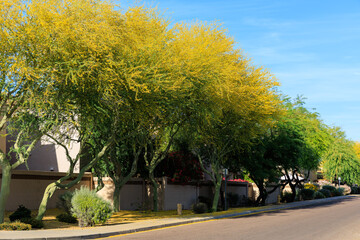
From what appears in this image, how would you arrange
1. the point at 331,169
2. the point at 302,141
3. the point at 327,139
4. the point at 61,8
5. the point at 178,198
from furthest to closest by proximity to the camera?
1. the point at 331,169
2. the point at 327,139
3. the point at 302,141
4. the point at 178,198
5. the point at 61,8

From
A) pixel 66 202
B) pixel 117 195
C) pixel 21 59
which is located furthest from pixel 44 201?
pixel 117 195

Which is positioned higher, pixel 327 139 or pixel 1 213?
pixel 327 139

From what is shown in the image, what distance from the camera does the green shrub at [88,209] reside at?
20.3m

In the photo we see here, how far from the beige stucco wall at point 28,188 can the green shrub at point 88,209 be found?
7708 millimetres

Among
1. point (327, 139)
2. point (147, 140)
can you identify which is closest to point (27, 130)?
point (147, 140)

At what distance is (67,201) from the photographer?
2381cm

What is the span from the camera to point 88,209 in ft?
66.8

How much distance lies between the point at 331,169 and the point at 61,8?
63.9m

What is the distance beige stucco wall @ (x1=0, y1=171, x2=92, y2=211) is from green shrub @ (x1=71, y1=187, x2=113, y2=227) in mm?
7708

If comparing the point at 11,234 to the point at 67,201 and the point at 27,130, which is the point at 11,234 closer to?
the point at 27,130

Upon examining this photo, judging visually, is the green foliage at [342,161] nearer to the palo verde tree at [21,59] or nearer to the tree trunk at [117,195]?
the tree trunk at [117,195]

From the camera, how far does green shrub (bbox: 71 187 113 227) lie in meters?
20.3

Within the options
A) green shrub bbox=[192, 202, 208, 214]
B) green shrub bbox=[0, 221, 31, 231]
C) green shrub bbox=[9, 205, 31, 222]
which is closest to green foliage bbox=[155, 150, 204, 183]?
green shrub bbox=[192, 202, 208, 214]

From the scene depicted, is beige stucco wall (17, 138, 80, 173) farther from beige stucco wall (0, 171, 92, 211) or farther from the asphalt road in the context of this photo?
the asphalt road
